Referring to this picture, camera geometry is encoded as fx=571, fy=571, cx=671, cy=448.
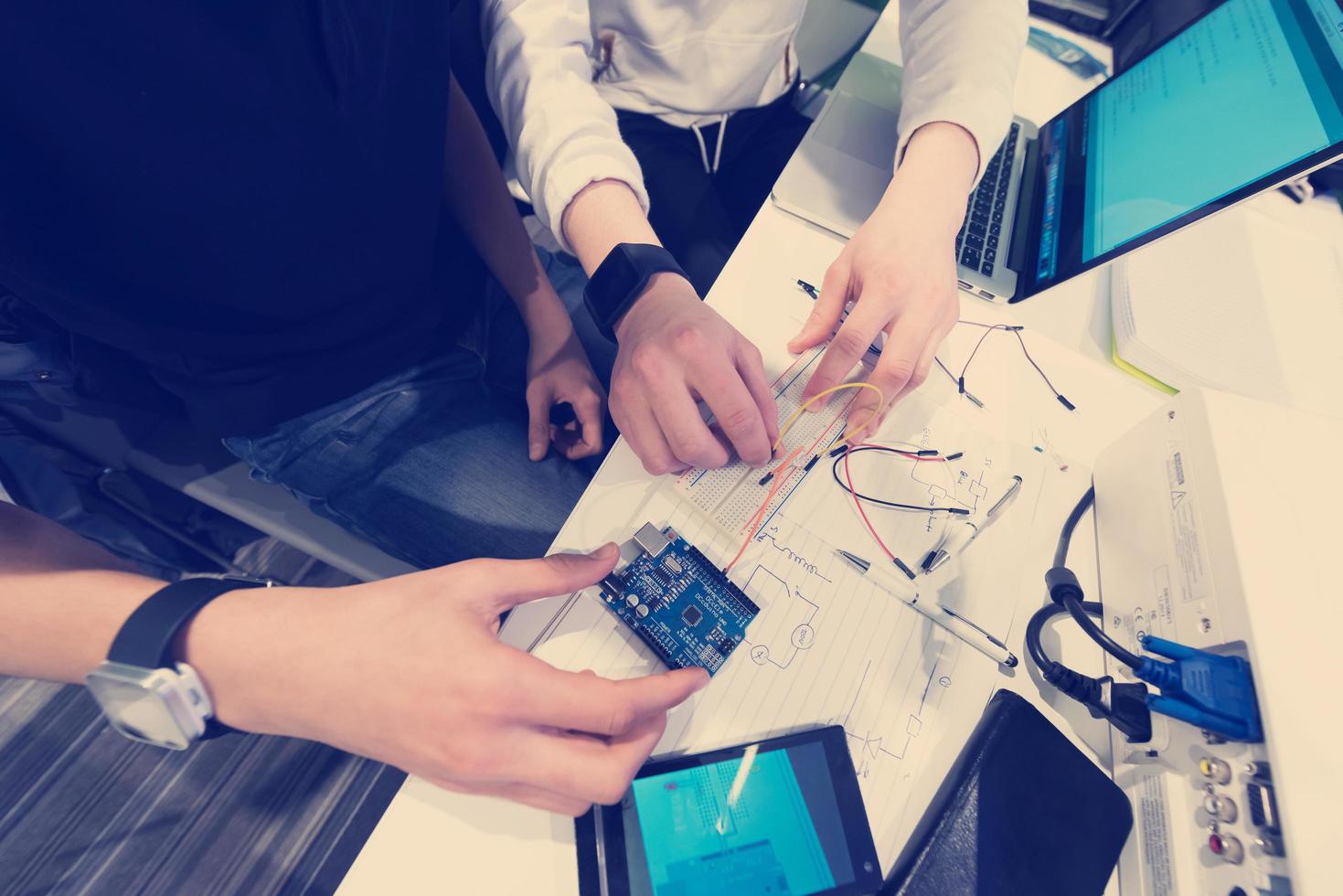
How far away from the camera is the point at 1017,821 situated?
53 centimetres

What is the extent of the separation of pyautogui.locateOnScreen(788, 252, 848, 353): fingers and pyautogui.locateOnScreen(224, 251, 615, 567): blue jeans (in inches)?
15.6

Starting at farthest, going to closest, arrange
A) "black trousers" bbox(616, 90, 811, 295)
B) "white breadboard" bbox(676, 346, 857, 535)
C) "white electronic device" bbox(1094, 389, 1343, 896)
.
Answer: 1. "black trousers" bbox(616, 90, 811, 295)
2. "white breadboard" bbox(676, 346, 857, 535)
3. "white electronic device" bbox(1094, 389, 1343, 896)

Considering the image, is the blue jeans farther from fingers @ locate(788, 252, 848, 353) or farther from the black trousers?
the black trousers

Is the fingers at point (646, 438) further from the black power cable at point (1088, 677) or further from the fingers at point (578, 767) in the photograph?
the black power cable at point (1088, 677)

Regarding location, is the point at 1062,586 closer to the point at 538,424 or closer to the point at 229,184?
the point at 538,424

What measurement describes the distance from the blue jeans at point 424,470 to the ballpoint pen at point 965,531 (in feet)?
1.63

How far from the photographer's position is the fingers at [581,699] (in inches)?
17.9

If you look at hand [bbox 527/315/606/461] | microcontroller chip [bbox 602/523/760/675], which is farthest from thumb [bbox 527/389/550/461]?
microcontroller chip [bbox 602/523/760/675]

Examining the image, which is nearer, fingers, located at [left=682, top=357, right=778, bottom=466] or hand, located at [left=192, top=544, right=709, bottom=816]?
hand, located at [left=192, top=544, right=709, bottom=816]

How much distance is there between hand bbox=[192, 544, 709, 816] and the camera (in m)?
0.45

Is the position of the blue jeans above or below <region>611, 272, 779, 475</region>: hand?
below

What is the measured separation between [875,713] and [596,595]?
310 mm

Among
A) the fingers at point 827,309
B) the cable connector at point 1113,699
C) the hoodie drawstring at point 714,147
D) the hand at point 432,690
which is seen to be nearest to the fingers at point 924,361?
the fingers at point 827,309

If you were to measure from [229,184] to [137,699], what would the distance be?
49 centimetres
